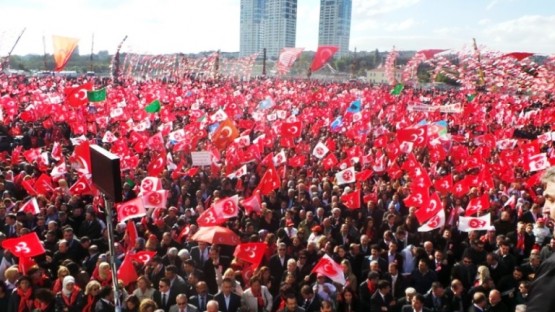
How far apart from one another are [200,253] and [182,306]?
2085 mm

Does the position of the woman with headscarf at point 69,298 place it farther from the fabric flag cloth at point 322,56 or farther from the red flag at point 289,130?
the fabric flag cloth at point 322,56

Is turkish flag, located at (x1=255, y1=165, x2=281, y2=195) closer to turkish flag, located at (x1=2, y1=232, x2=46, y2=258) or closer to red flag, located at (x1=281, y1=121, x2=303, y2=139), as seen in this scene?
red flag, located at (x1=281, y1=121, x2=303, y2=139)

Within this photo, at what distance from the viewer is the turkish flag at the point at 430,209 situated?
10.3 metres

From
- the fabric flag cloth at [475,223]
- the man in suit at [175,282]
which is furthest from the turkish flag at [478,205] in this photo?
the man in suit at [175,282]

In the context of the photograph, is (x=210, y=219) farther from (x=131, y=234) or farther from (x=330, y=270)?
(x=330, y=270)

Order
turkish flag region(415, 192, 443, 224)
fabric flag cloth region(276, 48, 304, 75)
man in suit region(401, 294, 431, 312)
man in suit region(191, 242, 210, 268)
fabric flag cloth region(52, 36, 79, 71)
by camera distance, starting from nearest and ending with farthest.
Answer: man in suit region(401, 294, 431, 312) < man in suit region(191, 242, 210, 268) < turkish flag region(415, 192, 443, 224) < fabric flag cloth region(52, 36, 79, 71) < fabric flag cloth region(276, 48, 304, 75)

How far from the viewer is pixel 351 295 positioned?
25.2ft

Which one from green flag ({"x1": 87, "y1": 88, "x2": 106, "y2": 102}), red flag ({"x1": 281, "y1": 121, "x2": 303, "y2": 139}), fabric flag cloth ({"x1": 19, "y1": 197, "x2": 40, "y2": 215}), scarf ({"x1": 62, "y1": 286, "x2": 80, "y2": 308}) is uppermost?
green flag ({"x1": 87, "y1": 88, "x2": 106, "y2": 102})

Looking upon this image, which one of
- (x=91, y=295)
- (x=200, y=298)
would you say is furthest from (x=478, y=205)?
(x=91, y=295)

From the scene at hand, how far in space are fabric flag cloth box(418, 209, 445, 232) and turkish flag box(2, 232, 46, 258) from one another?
6887 mm

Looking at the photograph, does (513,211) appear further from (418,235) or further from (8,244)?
(8,244)

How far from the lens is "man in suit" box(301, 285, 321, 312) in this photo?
24.9 ft

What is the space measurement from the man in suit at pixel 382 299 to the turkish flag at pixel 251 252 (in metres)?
1.85

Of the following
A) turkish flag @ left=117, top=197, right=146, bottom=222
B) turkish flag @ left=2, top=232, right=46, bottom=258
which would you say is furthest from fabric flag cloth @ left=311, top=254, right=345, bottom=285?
turkish flag @ left=2, top=232, right=46, bottom=258
